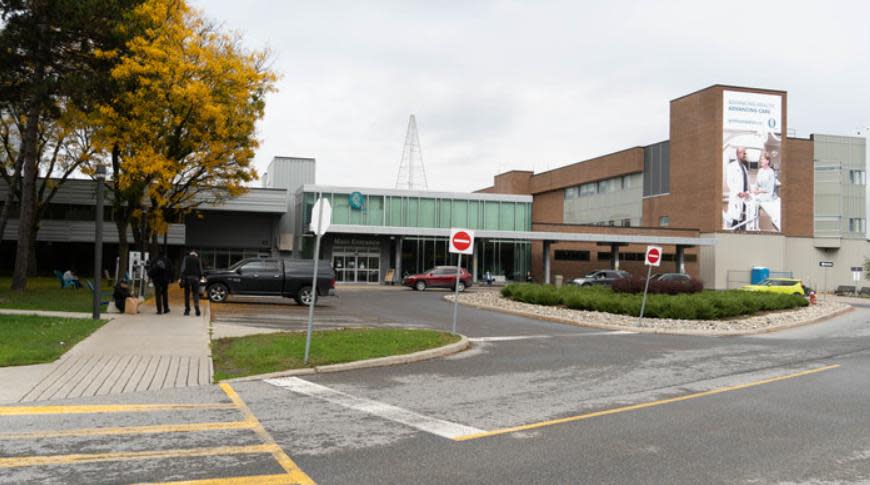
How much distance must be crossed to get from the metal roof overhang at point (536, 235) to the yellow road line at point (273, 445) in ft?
125

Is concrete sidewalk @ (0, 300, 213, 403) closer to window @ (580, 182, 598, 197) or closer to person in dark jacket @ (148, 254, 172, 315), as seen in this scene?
person in dark jacket @ (148, 254, 172, 315)

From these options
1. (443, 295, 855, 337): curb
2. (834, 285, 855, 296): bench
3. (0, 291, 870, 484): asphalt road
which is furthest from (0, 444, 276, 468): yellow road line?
(834, 285, 855, 296): bench

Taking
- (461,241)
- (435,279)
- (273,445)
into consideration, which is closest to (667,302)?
(461,241)

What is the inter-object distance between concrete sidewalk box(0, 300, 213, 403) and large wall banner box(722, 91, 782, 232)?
5264cm

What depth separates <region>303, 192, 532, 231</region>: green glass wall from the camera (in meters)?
49.7

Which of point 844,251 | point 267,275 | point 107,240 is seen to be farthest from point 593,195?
point 267,275

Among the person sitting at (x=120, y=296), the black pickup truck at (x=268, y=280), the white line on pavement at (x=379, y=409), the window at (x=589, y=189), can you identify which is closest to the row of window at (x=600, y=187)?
the window at (x=589, y=189)

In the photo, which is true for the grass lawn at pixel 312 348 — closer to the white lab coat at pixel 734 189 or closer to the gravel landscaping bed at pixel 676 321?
the gravel landscaping bed at pixel 676 321

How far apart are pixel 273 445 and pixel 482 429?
6.94 feet

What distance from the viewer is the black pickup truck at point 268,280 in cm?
2403

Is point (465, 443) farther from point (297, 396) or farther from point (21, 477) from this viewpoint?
point (21, 477)

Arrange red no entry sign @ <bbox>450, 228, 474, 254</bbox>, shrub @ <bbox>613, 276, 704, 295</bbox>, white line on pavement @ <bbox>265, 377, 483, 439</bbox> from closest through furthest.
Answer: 1. white line on pavement @ <bbox>265, 377, 483, 439</bbox>
2. red no entry sign @ <bbox>450, 228, 474, 254</bbox>
3. shrub @ <bbox>613, 276, 704, 295</bbox>

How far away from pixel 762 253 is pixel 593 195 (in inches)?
772

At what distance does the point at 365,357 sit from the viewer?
1145cm
